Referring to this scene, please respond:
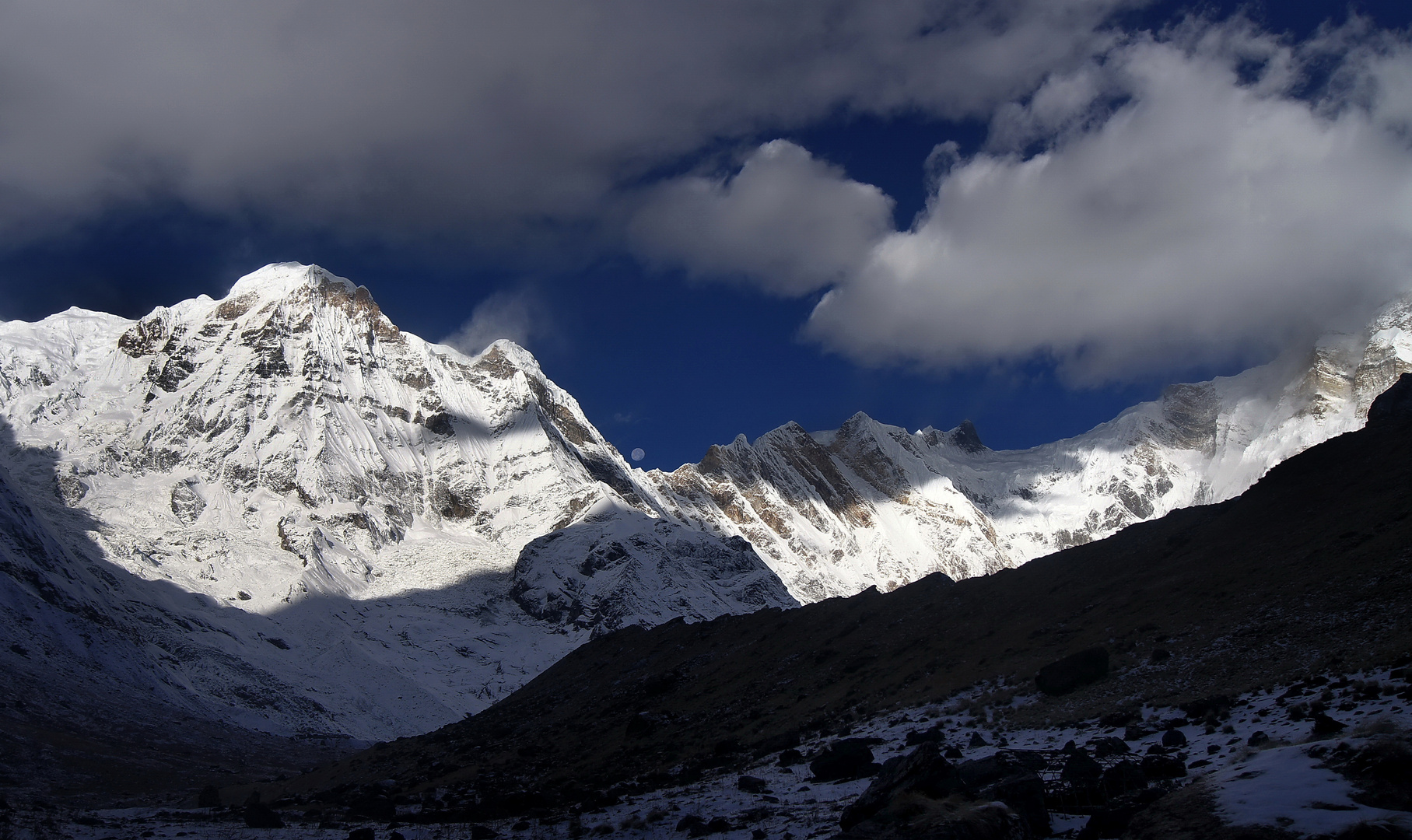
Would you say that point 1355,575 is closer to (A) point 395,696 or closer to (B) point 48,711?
(B) point 48,711

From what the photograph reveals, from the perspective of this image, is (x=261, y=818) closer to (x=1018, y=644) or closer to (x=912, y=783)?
(x=912, y=783)

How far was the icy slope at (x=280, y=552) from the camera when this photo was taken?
352ft

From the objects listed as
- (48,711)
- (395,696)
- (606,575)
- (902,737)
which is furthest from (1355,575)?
(606,575)

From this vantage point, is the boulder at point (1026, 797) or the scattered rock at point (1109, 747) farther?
the scattered rock at point (1109, 747)

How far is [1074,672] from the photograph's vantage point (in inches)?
1213

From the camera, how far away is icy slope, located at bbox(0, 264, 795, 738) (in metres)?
107

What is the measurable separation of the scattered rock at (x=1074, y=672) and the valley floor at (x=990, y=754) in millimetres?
933

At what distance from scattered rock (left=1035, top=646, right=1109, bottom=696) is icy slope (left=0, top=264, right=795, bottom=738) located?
89208 millimetres

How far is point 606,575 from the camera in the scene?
163m

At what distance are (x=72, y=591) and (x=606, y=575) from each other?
84326mm

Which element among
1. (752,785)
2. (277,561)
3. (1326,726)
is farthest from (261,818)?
(277,561)

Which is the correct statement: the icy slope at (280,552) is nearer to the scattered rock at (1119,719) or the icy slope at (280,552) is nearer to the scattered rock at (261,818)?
the scattered rock at (261,818)

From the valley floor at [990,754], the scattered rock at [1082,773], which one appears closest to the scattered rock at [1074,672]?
the valley floor at [990,754]

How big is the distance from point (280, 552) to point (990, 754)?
491 feet
